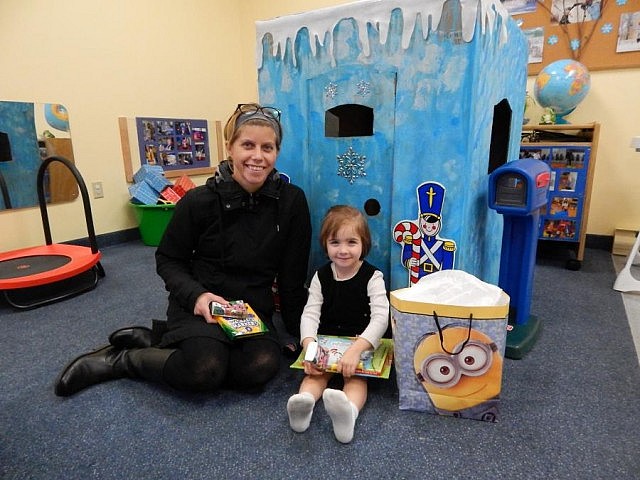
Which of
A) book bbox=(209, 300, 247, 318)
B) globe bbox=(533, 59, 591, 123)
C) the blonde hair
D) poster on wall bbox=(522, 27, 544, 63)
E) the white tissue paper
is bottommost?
book bbox=(209, 300, 247, 318)

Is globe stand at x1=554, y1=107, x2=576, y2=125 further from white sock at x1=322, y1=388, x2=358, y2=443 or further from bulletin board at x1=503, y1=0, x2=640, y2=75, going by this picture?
white sock at x1=322, y1=388, x2=358, y2=443

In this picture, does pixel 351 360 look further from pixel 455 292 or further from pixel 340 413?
pixel 455 292

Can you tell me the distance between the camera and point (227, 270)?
1.58m

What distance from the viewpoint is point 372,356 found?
1436 millimetres

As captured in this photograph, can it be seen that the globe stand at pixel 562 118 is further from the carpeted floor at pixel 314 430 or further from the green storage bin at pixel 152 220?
the green storage bin at pixel 152 220

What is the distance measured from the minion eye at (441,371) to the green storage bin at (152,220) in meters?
2.52

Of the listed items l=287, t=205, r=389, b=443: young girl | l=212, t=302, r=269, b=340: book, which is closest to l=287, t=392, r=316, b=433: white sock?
l=287, t=205, r=389, b=443: young girl

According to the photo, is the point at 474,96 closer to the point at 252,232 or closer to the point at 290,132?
the point at 290,132

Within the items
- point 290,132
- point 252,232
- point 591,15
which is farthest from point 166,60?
point 591,15

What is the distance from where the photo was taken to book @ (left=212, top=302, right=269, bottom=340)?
54.9 inches

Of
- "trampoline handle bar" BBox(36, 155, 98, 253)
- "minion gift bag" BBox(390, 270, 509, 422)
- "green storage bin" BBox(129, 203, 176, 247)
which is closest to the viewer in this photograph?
"minion gift bag" BBox(390, 270, 509, 422)

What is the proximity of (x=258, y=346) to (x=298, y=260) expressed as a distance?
377mm

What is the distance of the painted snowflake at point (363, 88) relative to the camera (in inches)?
62.8

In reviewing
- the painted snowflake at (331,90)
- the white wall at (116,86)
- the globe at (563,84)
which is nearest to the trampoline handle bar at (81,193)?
the white wall at (116,86)
